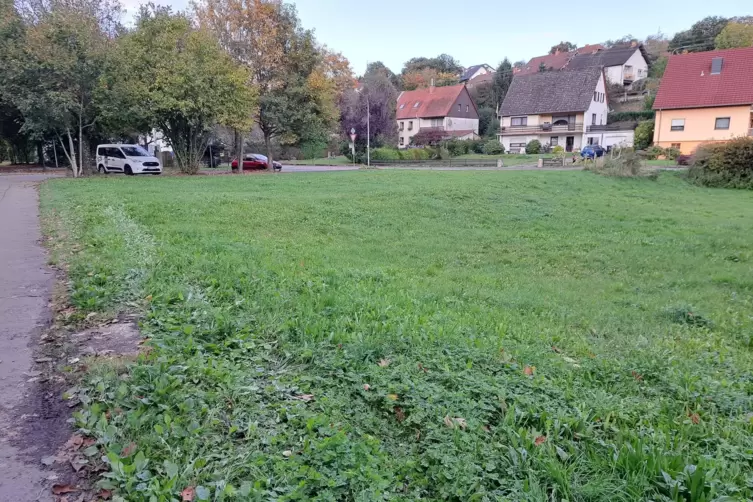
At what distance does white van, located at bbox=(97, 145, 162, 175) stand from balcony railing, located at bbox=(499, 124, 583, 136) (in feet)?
129

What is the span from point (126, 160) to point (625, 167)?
25631 mm

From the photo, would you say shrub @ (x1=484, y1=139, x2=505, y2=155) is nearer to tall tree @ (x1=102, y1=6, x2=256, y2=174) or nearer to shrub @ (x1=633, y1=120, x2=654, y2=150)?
shrub @ (x1=633, y1=120, x2=654, y2=150)

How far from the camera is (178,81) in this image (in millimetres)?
23969

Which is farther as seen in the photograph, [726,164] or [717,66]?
[717,66]

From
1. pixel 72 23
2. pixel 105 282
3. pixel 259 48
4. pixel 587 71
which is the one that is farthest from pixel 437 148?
pixel 105 282

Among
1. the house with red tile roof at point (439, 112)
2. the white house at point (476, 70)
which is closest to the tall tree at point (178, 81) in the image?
the house with red tile roof at point (439, 112)

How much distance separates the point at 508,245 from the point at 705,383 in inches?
262

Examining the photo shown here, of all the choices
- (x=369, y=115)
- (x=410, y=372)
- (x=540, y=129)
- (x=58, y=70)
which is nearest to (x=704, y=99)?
(x=540, y=129)

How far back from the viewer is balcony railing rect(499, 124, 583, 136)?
170 feet

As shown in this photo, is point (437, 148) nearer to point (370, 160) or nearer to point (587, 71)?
point (370, 160)

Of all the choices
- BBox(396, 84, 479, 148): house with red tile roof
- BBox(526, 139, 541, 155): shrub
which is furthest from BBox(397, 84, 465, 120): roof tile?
BBox(526, 139, 541, 155): shrub

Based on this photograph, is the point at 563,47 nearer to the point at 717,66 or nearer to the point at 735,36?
the point at 735,36

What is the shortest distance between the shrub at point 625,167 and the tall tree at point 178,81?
Result: 62.6 feet

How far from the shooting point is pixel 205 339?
421 cm
